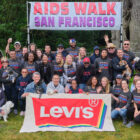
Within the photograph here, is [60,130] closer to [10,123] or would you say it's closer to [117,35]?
[10,123]

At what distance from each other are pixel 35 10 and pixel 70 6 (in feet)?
4.65

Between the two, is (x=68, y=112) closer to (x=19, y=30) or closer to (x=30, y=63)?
(x=30, y=63)

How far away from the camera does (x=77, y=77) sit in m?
6.75

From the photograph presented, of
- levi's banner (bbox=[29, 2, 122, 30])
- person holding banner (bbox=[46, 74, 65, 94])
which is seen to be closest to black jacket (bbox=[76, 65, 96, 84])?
person holding banner (bbox=[46, 74, 65, 94])

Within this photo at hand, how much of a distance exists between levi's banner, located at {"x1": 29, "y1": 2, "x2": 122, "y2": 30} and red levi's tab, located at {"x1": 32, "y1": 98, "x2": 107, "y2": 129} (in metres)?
4.06

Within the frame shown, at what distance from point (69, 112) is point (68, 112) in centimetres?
3

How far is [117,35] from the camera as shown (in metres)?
17.0

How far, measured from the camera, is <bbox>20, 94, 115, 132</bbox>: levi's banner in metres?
5.68

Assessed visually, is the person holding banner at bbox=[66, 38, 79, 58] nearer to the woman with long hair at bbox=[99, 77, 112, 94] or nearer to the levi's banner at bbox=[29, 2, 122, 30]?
the levi's banner at bbox=[29, 2, 122, 30]

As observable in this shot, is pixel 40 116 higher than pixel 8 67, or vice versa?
pixel 8 67

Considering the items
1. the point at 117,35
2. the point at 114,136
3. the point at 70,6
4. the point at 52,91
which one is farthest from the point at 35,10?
the point at 117,35

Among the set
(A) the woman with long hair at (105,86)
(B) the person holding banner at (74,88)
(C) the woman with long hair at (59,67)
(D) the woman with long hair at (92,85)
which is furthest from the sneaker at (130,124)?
(C) the woman with long hair at (59,67)

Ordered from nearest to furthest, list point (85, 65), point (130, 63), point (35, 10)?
point (85, 65) < point (130, 63) < point (35, 10)

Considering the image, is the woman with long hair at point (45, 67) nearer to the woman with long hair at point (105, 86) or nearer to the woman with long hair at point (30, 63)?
the woman with long hair at point (30, 63)
